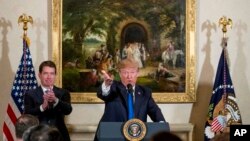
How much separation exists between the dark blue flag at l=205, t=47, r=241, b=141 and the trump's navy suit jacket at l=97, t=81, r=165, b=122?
6.22 ft

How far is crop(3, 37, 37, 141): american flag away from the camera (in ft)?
18.6

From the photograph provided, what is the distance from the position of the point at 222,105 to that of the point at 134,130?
2981 millimetres

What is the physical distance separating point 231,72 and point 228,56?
26 centimetres

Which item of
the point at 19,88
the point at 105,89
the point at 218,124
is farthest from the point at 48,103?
the point at 218,124

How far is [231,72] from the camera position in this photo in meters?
6.58

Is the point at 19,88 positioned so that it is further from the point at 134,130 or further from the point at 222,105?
the point at 134,130

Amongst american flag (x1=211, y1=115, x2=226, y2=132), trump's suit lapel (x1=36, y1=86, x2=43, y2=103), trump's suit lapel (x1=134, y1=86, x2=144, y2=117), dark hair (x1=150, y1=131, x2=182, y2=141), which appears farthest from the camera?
american flag (x1=211, y1=115, x2=226, y2=132)

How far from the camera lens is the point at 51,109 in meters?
4.35

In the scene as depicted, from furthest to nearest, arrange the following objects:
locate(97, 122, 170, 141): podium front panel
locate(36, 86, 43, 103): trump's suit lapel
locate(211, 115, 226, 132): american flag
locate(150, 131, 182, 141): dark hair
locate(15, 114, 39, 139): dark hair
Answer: locate(211, 115, 226, 132): american flag < locate(36, 86, 43, 103): trump's suit lapel < locate(97, 122, 170, 141): podium front panel < locate(15, 114, 39, 139): dark hair < locate(150, 131, 182, 141): dark hair

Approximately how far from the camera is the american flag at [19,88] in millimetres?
5676

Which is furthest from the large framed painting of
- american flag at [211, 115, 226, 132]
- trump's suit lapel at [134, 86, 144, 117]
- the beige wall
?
trump's suit lapel at [134, 86, 144, 117]

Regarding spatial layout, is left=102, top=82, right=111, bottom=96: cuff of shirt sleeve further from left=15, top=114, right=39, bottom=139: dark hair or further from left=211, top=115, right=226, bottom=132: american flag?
left=211, top=115, right=226, bottom=132: american flag

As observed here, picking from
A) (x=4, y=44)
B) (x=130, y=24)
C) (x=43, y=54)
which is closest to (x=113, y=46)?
(x=130, y=24)

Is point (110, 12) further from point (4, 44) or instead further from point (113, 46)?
point (4, 44)
